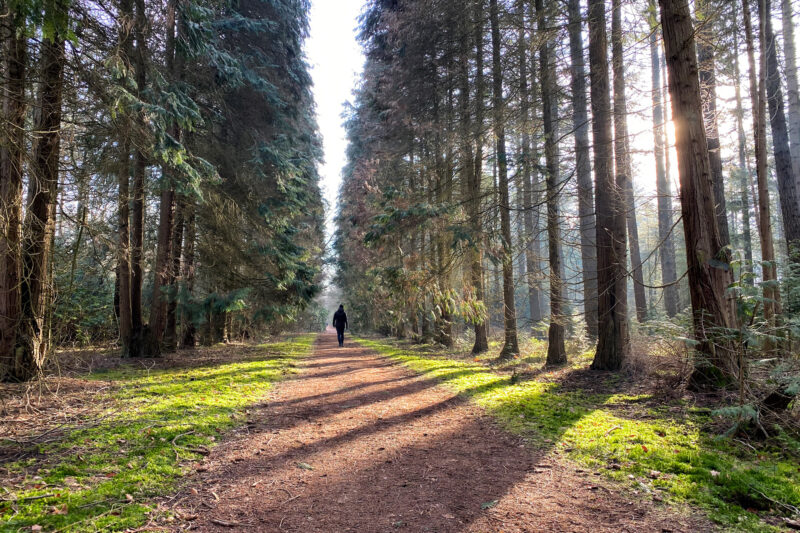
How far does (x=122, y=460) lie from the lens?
362cm

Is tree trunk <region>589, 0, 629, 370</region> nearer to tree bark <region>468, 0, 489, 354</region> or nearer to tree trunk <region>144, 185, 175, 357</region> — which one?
tree bark <region>468, 0, 489, 354</region>

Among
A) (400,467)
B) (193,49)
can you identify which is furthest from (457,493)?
(193,49)

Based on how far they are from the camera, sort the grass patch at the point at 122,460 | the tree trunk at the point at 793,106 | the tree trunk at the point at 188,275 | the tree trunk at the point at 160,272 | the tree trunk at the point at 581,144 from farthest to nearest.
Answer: the tree trunk at the point at 188,275 < the tree trunk at the point at 160,272 < the tree trunk at the point at 793,106 < the tree trunk at the point at 581,144 < the grass patch at the point at 122,460

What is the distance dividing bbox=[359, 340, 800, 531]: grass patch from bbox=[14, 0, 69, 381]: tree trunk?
655 centimetres

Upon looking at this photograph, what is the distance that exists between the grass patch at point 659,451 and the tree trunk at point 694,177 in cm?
129

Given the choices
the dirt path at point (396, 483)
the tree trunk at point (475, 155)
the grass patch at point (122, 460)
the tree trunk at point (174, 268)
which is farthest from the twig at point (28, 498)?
the tree trunk at point (174, 268)

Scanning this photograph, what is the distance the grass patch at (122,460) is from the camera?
104 inches

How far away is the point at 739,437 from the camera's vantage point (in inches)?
155

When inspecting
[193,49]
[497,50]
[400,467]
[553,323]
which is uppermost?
[497,50]

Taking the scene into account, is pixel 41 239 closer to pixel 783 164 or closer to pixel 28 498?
pixel 28 498

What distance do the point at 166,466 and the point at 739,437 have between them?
17.8ft

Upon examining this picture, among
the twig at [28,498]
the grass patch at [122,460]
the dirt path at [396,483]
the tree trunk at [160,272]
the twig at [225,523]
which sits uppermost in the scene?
the tree trunk at [160,272]

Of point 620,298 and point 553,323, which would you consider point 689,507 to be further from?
point 553,323

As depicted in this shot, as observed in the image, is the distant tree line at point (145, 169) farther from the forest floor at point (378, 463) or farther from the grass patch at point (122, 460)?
the forest floor at point (378, 463)
